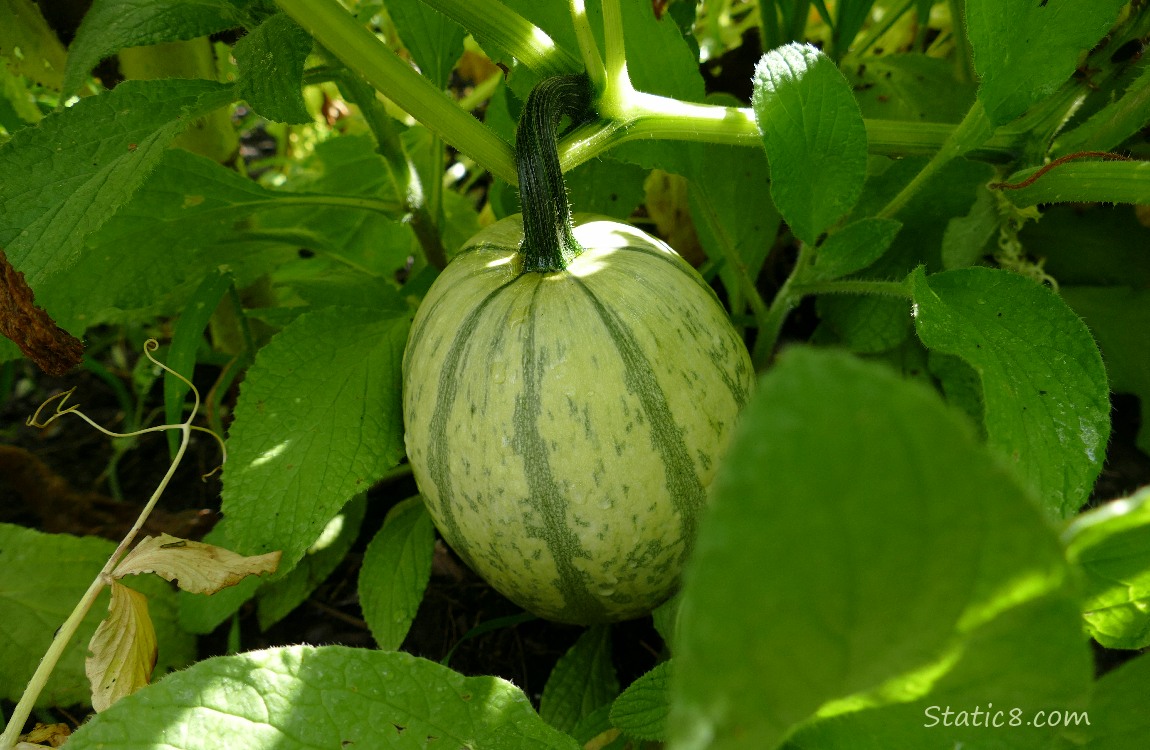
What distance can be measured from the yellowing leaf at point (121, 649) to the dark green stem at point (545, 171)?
530 millimetres

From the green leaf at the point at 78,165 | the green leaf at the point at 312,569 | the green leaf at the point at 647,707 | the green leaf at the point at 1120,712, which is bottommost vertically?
the green leaf at the point at 312,569

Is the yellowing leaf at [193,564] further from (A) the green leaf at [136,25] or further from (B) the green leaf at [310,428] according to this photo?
(A) the green leaf at [136,25]

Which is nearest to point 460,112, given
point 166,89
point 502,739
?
point 166,89

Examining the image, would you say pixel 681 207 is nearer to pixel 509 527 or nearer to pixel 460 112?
pixel 460 112

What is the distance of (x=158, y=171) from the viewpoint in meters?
1.11

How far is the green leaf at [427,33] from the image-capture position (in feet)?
3.85

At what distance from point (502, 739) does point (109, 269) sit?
0.76 m

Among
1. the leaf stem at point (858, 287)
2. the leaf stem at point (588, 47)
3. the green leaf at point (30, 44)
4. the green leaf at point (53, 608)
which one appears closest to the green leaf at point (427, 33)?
the leaf stem at point (588, 47)

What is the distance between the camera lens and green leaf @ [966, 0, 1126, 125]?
85 cm

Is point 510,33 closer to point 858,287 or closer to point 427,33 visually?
point 427,33

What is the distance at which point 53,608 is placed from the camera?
1117mm

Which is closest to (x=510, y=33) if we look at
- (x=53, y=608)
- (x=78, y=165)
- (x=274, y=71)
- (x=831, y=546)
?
(x=274, y=71)

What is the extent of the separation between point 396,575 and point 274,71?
62 cm

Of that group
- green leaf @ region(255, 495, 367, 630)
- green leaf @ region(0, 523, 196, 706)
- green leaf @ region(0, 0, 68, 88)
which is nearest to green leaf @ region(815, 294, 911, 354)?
green leaf @ region(255, 495, 367, 630)
